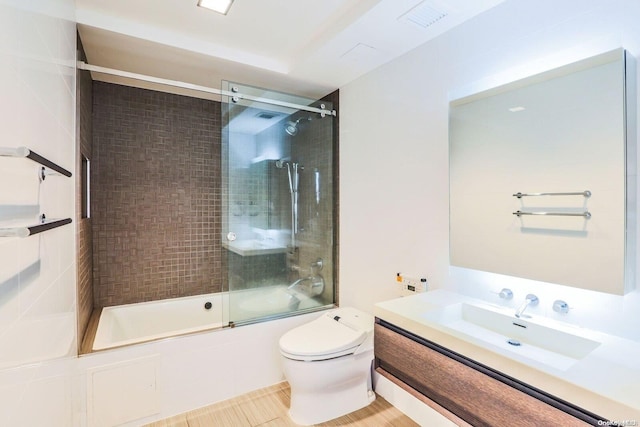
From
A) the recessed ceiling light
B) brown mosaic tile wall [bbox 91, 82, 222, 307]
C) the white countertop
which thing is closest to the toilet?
the white countertop

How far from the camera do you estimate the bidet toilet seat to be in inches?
74.7

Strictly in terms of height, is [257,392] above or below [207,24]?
below

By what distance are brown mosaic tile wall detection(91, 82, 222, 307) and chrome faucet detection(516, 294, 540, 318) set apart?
8.51 feet

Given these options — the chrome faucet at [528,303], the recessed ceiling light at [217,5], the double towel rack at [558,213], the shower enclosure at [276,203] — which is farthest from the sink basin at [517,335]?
the recessed ceiling light at [217,5]

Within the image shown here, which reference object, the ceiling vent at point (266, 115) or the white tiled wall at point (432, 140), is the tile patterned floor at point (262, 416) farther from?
the ceiling vent at point (266, 115)

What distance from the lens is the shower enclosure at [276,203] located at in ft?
7.99

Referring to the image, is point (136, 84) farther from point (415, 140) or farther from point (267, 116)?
point (415, 140)

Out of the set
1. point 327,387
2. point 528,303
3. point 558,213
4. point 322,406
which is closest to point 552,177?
point 558,213

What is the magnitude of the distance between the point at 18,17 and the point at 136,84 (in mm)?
2115

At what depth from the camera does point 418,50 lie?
205cm

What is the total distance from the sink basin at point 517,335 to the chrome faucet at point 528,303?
0.03 m

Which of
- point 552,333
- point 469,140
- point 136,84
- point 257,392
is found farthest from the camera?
point 136,84

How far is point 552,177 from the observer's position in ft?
4.60

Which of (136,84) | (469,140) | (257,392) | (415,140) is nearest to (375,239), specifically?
(415,140)
